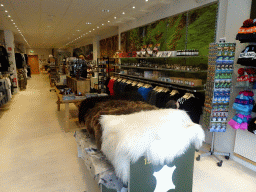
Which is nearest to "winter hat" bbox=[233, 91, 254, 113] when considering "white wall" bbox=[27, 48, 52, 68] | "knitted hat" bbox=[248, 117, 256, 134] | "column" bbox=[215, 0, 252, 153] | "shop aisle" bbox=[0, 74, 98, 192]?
"knitted hat" bbox=[248, 117, 256, 134]

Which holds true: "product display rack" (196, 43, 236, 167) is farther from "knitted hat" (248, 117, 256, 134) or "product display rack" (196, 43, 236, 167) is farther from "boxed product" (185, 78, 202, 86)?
"boxed product" (185, 78, 202, 86)

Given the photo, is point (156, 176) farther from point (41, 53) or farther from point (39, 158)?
point (41, 53)

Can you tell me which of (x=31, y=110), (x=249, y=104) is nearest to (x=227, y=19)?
(x=249, y=104)

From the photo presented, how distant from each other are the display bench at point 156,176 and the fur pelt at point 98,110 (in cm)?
41

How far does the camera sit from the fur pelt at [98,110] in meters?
2.43

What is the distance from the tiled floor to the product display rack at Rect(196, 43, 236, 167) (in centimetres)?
36

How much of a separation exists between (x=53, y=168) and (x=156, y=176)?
1.95 m

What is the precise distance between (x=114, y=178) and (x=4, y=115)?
215 inches

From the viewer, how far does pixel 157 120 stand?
193 cm

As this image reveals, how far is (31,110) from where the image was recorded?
6.54 meters

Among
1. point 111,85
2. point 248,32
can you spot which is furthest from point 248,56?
point 111,85

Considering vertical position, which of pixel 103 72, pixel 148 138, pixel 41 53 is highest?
pixel 41 53

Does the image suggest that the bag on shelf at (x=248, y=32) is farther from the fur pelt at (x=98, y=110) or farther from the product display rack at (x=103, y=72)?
the product display rack at (x=103, y=72)

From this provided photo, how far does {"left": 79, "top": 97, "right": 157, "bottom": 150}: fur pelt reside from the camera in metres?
2.43
